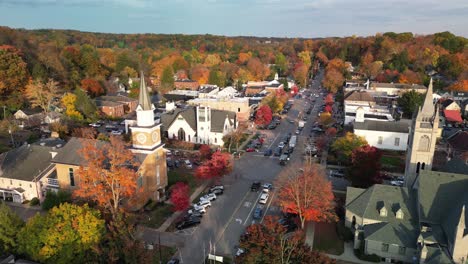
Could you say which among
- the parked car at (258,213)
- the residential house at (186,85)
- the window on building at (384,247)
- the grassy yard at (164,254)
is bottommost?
the grassy yard at (164,254)

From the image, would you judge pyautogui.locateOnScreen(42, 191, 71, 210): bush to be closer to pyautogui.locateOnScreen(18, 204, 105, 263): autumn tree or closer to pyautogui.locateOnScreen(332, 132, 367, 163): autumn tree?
pyautogui.locateOnScreen(18, 204, 105, 263): autumn tree

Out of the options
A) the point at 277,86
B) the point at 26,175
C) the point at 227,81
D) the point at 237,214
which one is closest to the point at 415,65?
the point at 277,86

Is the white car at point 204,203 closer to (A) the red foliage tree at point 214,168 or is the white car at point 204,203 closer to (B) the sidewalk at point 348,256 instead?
(A) the red foliage tree at point 214,168

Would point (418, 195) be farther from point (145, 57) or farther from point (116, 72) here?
point (145, 57)

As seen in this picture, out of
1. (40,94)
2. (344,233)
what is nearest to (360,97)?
(344,233)

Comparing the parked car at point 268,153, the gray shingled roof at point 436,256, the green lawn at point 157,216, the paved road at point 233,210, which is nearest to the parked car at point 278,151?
the parked car at point 268,153

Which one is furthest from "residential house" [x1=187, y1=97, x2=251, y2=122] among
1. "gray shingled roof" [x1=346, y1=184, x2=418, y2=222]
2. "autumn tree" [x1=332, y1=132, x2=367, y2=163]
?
"gray shingled roof" [x1=346, y1=184, x2=418, y2=222]
